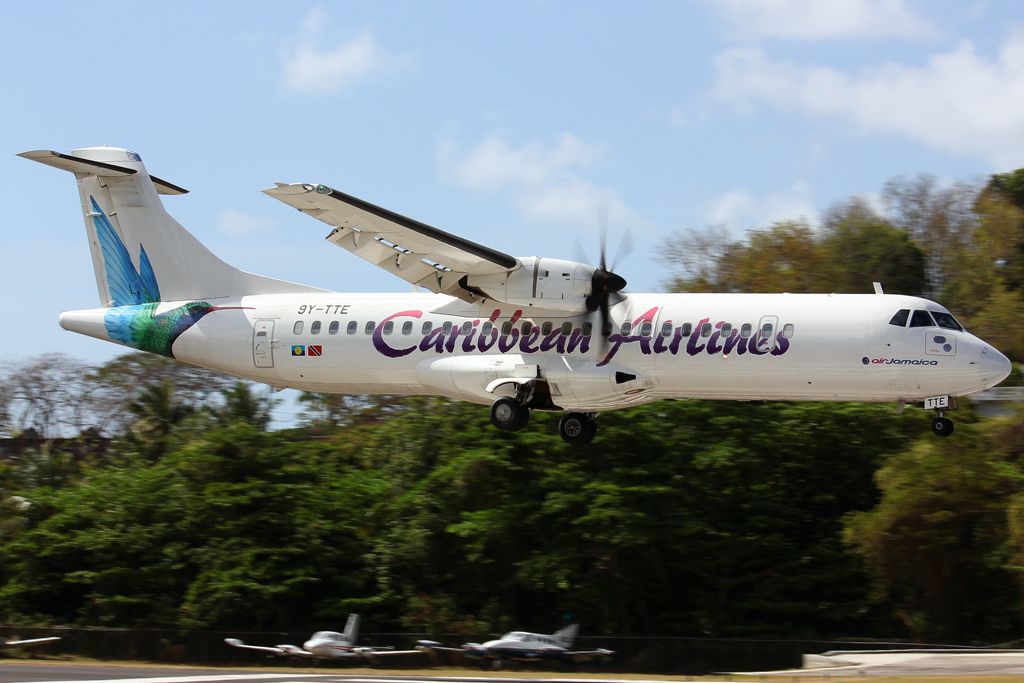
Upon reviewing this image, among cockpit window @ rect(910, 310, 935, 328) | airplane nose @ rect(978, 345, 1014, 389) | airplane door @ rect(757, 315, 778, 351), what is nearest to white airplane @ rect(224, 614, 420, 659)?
airplane door @ rect(757, 315, 778, 351)

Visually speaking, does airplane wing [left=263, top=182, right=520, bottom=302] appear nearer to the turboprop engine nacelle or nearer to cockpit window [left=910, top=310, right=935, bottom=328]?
the turboprop engine nacelle

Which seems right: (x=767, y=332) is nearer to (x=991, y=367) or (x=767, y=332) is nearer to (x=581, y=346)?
(x=581, y=346)

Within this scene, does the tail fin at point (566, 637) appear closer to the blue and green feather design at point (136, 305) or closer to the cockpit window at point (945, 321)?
the cockpit window at point (945, 321)

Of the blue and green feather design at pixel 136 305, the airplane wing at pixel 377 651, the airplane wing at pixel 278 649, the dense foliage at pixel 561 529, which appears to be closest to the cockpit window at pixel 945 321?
the dense foliage at pixel 561 529

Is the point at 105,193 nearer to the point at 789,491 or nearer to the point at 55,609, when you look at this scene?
the point at 55,609

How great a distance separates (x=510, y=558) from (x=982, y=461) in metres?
9.89

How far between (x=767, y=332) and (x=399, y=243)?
6.25m

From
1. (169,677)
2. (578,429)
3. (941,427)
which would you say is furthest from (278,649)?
(941,427)

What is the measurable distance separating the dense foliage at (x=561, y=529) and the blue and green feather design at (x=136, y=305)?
491 cm

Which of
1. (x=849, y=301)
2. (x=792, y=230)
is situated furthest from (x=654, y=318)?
(x=792, y=230)

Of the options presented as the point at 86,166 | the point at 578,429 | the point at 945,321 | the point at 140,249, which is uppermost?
the point at 86,166

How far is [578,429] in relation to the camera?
22.5 m

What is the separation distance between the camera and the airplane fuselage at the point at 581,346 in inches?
765

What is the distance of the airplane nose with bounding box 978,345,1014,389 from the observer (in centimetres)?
1906
